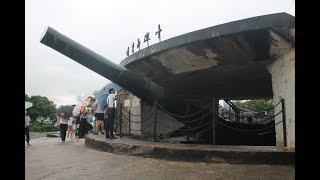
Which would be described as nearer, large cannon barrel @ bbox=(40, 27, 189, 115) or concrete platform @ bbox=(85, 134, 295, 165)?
concrete platform @ bbox=(85, 134, 295, 165)

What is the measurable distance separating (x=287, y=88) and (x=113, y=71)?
385 centimetres

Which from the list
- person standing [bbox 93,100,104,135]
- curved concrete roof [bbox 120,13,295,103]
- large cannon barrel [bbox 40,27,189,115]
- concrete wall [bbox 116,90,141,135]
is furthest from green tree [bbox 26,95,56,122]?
large cannon barrel [bbox 40,27,189,115]

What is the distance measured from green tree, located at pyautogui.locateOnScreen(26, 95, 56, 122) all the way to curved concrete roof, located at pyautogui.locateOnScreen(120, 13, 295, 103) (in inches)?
2257

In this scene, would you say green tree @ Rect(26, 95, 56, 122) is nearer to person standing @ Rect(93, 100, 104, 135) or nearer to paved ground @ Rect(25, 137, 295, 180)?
person standing @ Rect(93, 100, 104, 135)

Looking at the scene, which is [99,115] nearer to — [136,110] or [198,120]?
[136,110]

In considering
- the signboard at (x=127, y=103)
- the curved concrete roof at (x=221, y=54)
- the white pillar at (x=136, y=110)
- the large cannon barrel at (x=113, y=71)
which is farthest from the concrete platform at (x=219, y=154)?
the signboard at (x=127, y=103)

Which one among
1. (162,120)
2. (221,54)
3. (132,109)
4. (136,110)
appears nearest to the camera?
(221,54)

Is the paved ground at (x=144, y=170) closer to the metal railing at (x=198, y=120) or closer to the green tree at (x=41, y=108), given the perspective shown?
the metal railing at (x=198, y=120)

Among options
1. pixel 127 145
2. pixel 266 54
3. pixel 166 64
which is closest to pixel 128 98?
pixel 166 64

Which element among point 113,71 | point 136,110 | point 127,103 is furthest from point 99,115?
point 113,71

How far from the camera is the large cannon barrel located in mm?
6477

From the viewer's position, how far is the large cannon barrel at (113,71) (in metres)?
6.48

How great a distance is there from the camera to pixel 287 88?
6.53m
